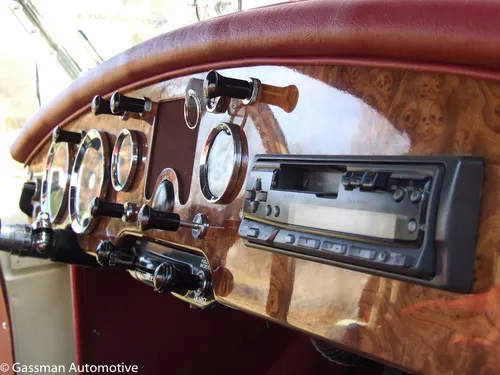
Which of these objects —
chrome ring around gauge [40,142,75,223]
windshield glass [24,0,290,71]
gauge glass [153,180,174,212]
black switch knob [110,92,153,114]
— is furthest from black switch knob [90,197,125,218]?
windshield glass [24,0,290,71]

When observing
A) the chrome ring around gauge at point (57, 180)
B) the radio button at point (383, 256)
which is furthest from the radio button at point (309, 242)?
the chrome ring around gauge at point (57, 180)

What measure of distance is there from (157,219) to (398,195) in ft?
1.98

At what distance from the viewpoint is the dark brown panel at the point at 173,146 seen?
1.21m

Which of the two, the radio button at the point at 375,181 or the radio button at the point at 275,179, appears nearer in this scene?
the radio button at the point at 375,181

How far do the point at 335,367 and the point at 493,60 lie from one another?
63.5 inches

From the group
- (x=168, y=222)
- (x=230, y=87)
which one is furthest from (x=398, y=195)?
(x=168, y=222)

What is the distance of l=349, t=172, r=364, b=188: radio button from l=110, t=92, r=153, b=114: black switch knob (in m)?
0.81

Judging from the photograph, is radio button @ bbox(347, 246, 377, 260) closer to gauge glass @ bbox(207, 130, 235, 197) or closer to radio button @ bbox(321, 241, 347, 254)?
radio button @ bbox(321, 241, 347, 254)

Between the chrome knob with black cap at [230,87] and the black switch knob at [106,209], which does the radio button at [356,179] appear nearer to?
the chrome knob with black cap at [230,87]

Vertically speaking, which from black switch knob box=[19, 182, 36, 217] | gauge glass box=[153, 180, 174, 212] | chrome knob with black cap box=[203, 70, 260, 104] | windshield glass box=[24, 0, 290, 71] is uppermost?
windshield glass box=[24, 0, 290, 71]

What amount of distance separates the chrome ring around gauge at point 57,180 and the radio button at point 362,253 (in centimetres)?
131

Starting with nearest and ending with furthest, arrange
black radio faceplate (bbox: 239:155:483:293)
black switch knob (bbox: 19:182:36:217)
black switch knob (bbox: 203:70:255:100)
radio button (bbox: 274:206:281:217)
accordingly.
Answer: black radio faceplate (bbox: 239:155:483:293), radio button (bbox: 274:206:281:217), black switch knob (bbox: 203:70:255:100), black switch knob (bbox: 19:182:36:217)

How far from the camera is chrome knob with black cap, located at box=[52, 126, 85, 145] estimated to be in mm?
1738

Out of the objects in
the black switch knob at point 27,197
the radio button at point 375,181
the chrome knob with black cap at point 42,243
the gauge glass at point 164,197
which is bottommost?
the chrome knob with black cap at point 42,243
